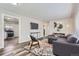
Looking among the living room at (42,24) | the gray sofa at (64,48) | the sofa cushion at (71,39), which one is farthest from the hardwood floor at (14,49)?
the sofa cushion at (71,39)

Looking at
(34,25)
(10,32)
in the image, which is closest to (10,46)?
(10,32)

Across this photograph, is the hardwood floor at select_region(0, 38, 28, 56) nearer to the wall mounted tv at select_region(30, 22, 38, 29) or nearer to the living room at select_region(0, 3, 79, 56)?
the living room at select_region(0, 3, 79, 56)

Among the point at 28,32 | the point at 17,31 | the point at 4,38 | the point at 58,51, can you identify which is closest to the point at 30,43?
the point at 28,32

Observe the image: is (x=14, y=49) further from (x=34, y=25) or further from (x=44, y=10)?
(x=44, y=10)

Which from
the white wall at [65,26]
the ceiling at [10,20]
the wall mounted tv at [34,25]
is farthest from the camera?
the wall mounted tv at [34,25]

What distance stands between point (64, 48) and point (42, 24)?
0.79 metres

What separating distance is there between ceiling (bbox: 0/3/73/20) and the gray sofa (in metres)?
0.62

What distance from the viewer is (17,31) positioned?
2094 millimetres

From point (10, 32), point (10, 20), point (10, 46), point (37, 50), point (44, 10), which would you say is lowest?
point (37, 50)

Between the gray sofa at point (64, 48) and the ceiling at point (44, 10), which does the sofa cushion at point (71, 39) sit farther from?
the ceiling at point (44, 10)

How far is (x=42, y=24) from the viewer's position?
2.21m

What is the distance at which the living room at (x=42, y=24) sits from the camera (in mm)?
2037

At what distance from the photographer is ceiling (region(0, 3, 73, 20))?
2045 mm

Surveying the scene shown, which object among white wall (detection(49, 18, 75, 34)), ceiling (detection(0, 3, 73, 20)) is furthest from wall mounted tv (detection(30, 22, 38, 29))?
white wall (detection(49, 18, 75, 34))
